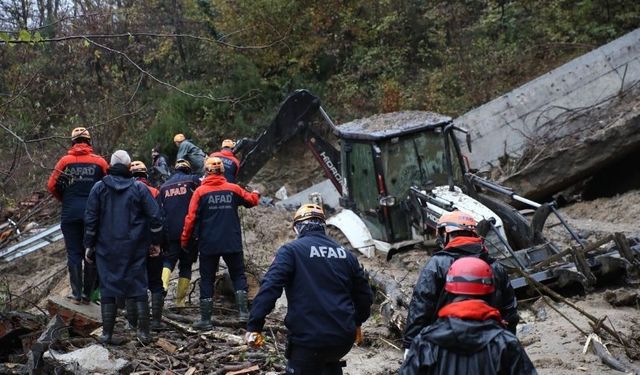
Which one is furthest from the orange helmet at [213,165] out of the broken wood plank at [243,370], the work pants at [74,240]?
the broken wood plank at [243,370]

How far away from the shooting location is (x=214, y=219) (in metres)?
8.67

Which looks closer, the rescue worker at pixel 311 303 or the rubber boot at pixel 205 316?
the rescue worker at pixel 311 303

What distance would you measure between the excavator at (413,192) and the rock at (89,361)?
4.58 metres

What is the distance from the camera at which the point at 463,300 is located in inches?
174

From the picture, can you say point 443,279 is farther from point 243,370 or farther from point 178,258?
point 178,258

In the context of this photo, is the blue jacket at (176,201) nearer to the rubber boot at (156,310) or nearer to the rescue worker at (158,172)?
the rubber boot at (156,310)

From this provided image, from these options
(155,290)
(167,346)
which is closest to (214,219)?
(155,290)

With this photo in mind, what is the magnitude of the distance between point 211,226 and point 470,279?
463 cm

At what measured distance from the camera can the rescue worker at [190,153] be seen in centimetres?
1225

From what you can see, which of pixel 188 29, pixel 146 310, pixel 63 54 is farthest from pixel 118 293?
pixel 188 29

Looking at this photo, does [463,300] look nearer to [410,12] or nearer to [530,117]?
[530,117]

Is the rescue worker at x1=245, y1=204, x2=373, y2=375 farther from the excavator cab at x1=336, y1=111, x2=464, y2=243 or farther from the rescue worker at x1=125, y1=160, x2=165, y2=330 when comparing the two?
the excavator cab at x1=336, y1=111, x2=464, y2=243

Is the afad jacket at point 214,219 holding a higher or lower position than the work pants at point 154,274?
higher

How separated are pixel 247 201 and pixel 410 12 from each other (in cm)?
1553
